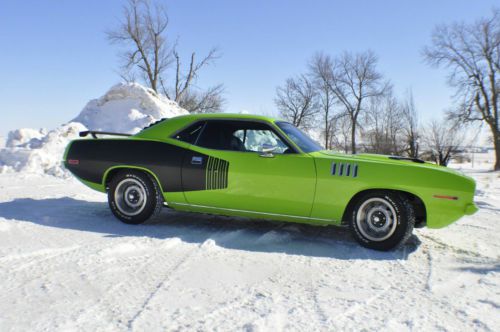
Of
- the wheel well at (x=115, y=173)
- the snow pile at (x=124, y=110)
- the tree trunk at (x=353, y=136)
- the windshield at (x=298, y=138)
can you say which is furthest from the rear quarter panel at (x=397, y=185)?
the tree trunk at (x=353, y=136)

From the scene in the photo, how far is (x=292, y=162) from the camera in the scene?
4.15m

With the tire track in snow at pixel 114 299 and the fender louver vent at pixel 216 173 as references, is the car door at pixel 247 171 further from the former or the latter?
the tire track in snow at pixel 114 299

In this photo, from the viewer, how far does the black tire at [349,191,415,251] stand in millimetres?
3896

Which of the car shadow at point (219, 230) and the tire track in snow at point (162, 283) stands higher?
the car shadow at point (219, 230)

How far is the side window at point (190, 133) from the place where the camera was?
15.3 feet

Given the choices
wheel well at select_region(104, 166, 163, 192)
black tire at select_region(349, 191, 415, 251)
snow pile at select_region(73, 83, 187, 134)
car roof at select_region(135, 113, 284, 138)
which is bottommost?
black tire at select_region(349, 191, 415, 251)

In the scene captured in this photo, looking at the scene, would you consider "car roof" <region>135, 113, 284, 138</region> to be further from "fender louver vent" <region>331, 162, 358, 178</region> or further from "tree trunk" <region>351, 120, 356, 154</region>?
"tree trunk" <region>351, 120, 356, 154</region>

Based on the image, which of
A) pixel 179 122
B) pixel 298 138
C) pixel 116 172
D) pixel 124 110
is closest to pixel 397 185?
pixel 298 138

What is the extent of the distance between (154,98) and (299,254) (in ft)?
47.6

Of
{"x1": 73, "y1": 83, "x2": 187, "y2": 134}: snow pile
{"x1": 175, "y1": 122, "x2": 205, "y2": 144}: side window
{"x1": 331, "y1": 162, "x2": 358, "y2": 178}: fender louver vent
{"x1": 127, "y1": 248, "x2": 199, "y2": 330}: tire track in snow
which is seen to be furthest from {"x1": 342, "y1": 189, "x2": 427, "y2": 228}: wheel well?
{"x1": 73, "y1": 83, "x2": 187, "y2": 134}: snow pile

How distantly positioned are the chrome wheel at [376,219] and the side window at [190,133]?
6.97ft

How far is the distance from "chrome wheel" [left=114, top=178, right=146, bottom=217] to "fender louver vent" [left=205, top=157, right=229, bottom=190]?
35.8 inches

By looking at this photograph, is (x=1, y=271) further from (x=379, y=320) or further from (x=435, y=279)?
(x=435, y=279)

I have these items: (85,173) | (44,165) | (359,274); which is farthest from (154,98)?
(359,274)
